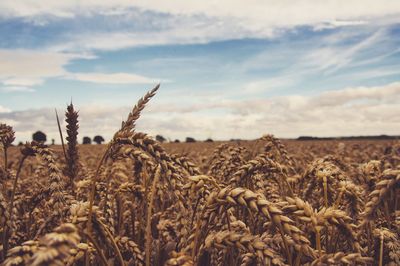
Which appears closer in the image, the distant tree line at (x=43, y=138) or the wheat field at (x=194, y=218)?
the wheat field at (x=194, y=218)

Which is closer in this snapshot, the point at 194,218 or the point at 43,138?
the point at 194,218

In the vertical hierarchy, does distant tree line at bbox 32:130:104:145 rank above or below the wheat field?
above

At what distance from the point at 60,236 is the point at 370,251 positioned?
2.56m

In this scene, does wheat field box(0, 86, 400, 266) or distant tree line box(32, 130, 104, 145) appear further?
distant tree line box(32, 130, 104, 145)

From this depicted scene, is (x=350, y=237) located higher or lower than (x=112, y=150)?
lower

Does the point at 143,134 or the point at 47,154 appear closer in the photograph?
the point at 143,134

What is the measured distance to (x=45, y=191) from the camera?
3.65 m

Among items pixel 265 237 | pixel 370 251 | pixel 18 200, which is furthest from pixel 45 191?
pixel 370 251

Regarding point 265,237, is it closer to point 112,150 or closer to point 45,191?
point 112,150

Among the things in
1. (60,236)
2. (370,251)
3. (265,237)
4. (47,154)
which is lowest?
(370,251)

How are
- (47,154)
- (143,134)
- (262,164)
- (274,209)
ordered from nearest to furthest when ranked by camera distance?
(274,209) → (143,134) → (47,154) → (262,164)

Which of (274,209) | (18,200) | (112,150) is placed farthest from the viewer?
(18,200)

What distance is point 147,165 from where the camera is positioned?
2695 millimetres

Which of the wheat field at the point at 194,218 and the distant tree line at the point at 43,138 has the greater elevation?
the distant tree line at the point at 43,138
